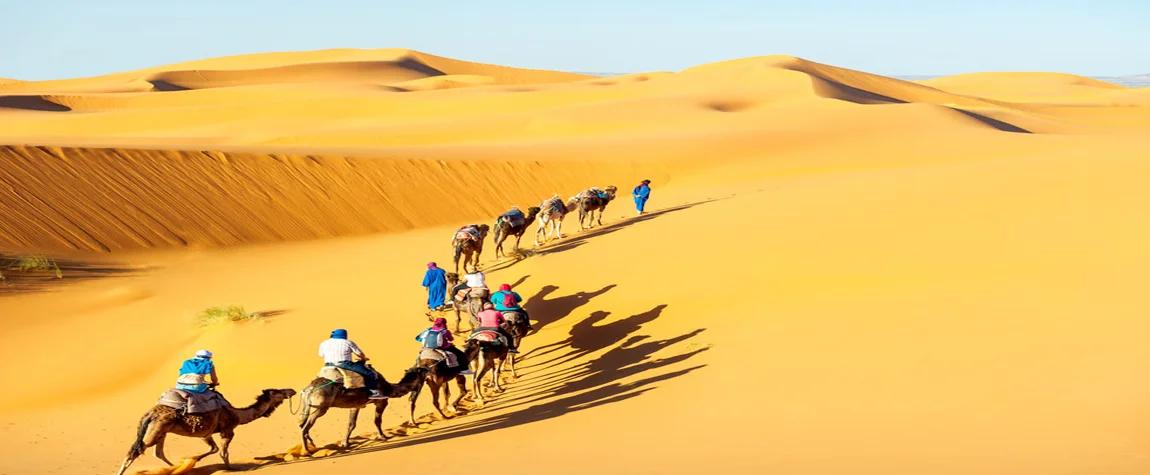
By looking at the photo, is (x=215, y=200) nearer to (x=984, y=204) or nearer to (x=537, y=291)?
(x=537, y=291)

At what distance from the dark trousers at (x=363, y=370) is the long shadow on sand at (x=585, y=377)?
27.1 inches

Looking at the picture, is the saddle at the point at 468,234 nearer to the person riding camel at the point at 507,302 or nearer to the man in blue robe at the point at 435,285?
the man in blue robe at the point at 435,285

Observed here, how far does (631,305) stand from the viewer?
56.6ft

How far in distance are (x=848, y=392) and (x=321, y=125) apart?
46627 mm

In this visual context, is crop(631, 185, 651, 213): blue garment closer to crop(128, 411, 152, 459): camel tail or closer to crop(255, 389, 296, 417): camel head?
crop(255, 389, 296, 417): camel head

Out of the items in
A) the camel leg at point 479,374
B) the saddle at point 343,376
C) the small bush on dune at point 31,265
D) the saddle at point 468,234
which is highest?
the small bush on dune at point 31,265

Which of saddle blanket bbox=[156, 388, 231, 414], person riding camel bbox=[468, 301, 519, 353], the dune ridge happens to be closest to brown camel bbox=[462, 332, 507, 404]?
person riding camel bbox=[468, 301, 519, 353]

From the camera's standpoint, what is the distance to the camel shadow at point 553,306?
17.8 meters

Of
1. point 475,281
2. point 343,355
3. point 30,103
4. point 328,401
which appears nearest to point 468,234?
point 475,281

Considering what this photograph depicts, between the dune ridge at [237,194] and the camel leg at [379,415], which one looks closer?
the camel leg at [379,415]

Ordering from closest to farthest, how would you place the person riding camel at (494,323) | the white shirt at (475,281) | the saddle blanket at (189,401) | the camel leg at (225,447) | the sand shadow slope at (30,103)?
the saddle blanket at (189,401) → the camel leg at (225,447) → the person riding camel at (494,323) → the white shirt at (475,281) → the sand shadow slope at (30,103)

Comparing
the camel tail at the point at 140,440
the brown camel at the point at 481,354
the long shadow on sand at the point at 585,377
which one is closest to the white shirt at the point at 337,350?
the long shadow on sand at the point at 585,377

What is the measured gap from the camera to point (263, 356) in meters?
16.2

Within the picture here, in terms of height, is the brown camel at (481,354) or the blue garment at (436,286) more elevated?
the blue garment at (436,286)
